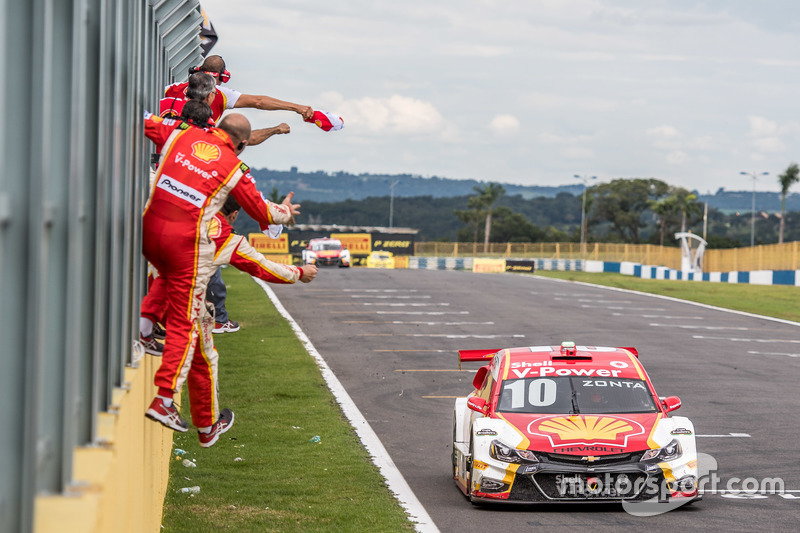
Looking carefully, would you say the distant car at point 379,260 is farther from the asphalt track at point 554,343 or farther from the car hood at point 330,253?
the asphalt track at point 554,343

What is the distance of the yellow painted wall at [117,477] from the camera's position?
3.88 metres

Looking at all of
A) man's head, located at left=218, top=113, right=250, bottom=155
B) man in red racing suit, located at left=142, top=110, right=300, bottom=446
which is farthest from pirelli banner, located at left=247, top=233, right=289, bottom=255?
man in red racing suit, located at left=142, top=110, right=300, bottom=446

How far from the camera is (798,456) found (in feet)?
47.8

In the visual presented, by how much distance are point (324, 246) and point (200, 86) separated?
57747mm

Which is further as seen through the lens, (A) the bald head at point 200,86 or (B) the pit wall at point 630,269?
(B) the pit wall at point 630,269

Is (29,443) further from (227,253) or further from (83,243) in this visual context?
(227,253)

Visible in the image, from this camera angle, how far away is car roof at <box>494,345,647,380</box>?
41.0 feet

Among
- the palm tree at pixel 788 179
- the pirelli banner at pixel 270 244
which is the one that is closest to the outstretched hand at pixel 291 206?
the pirelli banner at pixel 270 244

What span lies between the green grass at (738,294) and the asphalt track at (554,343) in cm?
192

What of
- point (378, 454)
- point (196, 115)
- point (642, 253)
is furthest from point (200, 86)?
point (642, 253)

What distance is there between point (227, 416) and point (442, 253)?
10203cm

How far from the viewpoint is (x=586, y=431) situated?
11.5 m

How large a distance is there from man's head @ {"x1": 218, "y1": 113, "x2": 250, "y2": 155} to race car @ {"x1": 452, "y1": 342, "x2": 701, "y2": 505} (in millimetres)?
5341

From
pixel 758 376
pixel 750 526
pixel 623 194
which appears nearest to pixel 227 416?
pixel 750 526
